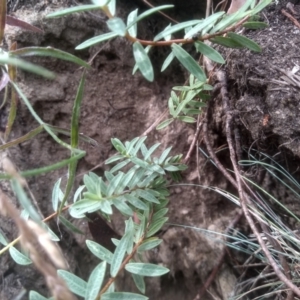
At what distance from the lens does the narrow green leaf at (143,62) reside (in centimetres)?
60

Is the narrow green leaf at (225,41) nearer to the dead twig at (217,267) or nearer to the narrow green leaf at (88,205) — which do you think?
the narrow green leaf at (88,205)

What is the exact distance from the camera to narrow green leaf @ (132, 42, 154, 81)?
600mm

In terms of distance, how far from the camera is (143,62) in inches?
23.9

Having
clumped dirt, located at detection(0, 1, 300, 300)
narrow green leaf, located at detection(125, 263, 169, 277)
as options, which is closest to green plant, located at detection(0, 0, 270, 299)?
narrow green leaf, located at detection(125, 263, 169, 277)

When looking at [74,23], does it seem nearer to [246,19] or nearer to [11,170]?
[246,19]

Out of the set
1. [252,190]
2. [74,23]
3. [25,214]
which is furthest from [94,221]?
[74,23]

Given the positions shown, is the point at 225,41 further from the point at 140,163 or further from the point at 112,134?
the point at 112,134

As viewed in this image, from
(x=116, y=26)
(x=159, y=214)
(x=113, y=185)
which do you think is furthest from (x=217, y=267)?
(x=116, y=26)

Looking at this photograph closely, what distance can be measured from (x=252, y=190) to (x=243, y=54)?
11.7 inches

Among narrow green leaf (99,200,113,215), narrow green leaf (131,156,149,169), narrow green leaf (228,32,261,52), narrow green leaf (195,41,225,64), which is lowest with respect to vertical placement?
narrow green leaf (131,156,149,169)

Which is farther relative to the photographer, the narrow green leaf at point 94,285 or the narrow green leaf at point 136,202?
the narrow green leaf at point 136,202

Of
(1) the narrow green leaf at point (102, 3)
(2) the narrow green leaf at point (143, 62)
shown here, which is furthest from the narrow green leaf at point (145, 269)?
(1) the narrow green leaf at point (102, 3)

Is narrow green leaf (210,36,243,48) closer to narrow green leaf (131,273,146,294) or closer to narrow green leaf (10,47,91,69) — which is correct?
narrow green leaf (10,47,91,69)

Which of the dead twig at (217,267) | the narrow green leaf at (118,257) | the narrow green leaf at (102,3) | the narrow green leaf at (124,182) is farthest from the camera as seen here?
the dead twig at (217,267)
